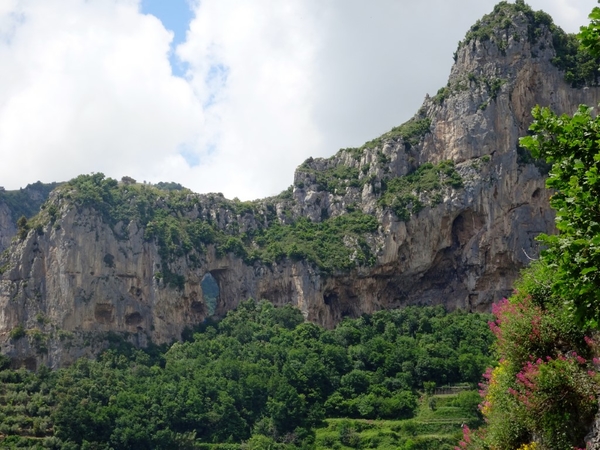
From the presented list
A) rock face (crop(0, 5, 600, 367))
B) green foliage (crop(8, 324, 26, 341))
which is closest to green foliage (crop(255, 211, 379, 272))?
rock face (crop(0, 5, 600, 367))

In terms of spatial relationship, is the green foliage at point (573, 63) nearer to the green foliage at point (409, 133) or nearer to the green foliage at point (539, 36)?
the green foliage at point (539, 36)

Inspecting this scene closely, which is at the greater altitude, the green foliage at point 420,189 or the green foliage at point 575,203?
the green foliage at point 420,189

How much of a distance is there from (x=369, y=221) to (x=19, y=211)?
62.4 m

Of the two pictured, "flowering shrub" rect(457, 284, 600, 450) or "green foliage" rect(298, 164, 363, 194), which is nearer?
"flowering shrub" rect(457, 284, 600, 450)

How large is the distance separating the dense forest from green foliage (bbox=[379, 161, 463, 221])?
1140 centimetres

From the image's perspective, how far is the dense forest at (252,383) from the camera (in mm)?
61750

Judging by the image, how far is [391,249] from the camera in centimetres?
8412

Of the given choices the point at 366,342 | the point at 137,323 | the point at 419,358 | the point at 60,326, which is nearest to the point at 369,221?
the point at 366,342

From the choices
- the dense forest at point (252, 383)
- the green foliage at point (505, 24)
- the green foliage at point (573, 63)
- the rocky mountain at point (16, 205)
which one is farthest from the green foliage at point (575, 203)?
the rocky mountain at point (16, 205)

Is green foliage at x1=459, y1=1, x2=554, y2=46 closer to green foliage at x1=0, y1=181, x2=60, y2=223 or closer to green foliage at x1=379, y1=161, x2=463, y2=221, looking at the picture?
green foliage at x1=379, y1=161, x2=463, y2=221

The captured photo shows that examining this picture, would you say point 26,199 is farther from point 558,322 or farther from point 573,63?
point 558,322

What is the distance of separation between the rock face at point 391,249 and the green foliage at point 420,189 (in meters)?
0.41

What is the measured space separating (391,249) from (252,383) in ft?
78.8

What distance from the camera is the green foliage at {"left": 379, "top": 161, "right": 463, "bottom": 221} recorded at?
8381 cm
